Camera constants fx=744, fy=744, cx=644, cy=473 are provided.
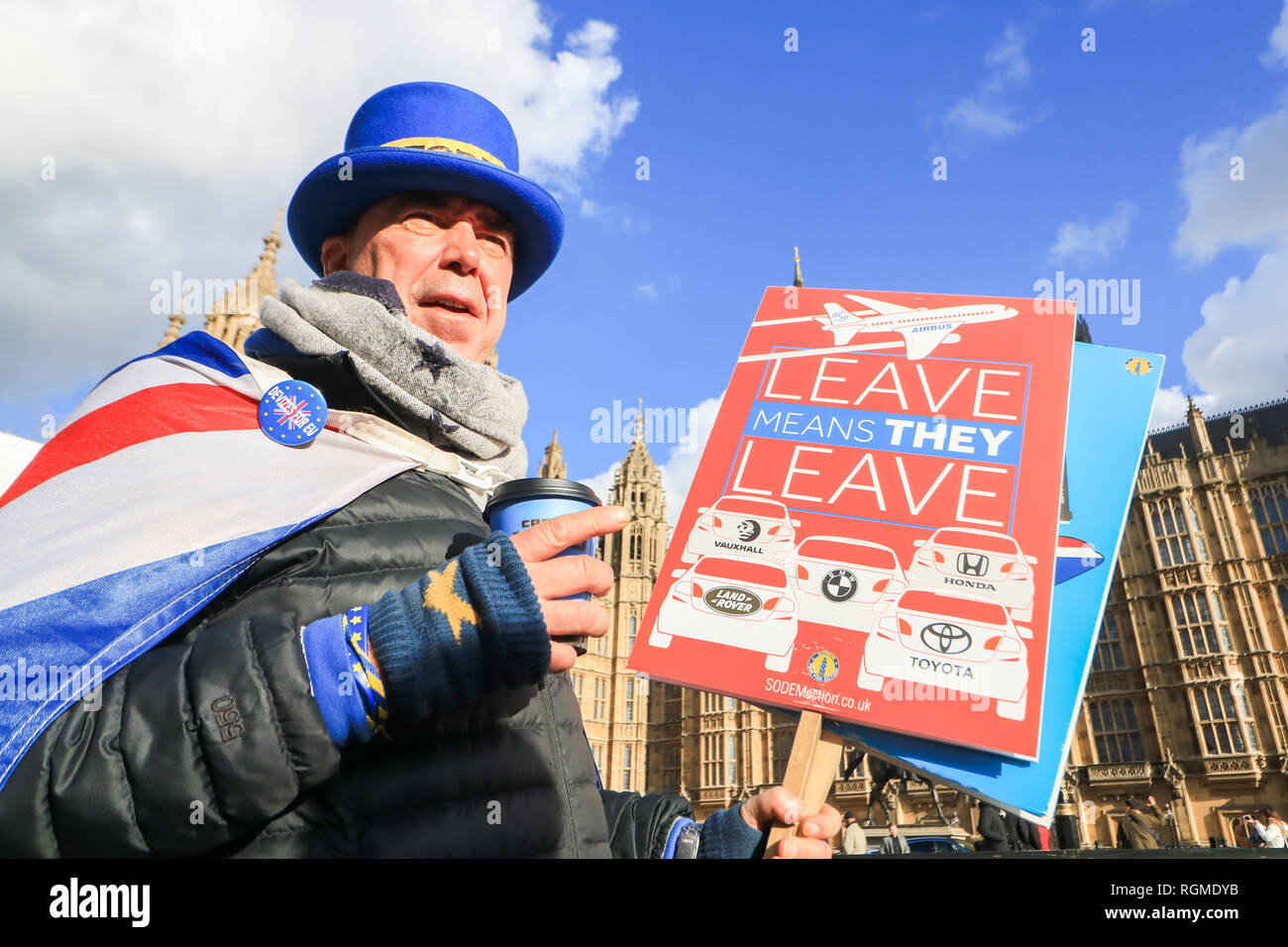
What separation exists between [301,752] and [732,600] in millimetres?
898

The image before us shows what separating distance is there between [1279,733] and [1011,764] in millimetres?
26563

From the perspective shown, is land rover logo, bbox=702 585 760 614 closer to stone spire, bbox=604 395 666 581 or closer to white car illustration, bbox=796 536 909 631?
white car illustration, bbox=796 536 909 631

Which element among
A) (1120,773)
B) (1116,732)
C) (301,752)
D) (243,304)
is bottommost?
(1120,773)

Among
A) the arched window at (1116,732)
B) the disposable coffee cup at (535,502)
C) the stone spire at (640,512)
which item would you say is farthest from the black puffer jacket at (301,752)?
the stone spire at (640,512)

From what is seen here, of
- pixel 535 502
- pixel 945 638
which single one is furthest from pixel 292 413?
pixel 945 638

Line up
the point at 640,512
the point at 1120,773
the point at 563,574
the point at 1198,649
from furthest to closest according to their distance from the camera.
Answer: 1. the point at 640,512
2. the point at 1198,649
3. the point at 1120,773
4. the point at 563,574

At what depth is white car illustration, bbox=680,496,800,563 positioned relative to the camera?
1.62 metres

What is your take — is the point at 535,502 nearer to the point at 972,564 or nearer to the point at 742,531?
the point at 742,531

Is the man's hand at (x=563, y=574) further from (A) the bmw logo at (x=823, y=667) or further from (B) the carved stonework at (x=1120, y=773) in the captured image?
(B) the carved stonework at (x=1120, y=773)

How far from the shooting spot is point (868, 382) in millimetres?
1792

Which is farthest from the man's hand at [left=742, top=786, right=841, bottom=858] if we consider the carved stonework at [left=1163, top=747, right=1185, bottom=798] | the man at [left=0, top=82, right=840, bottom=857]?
the carved stonework at [left=1163, top=747, right=1185, bottom=798]

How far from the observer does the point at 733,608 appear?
61.8 inches

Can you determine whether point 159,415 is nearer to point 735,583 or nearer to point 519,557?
point 519,557
